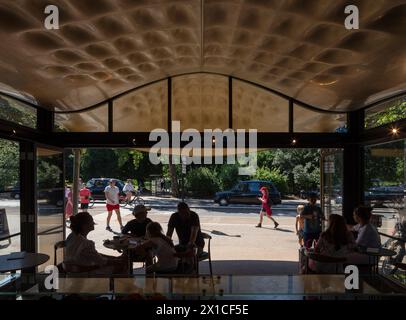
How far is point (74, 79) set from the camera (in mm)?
4957

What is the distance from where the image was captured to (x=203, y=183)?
2667cm

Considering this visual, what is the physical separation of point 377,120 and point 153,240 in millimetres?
4080

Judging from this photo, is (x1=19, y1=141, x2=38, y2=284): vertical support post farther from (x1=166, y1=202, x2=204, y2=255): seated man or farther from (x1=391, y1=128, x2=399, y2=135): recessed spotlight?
(x1=391, y1=128, x2=399, y2=135): recessed spotlight

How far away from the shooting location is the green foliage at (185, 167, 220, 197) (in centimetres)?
2656

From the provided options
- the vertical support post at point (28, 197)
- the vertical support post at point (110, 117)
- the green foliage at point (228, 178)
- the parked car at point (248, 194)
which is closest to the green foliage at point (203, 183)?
the green foliage at point (228, 178)

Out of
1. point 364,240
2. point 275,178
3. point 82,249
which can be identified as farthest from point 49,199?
point 275,178

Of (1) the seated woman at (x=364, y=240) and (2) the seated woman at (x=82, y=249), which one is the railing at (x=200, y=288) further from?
(1) the seated woman at (x=364, y=240)

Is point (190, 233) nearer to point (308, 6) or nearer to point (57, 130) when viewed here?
point (57, 130)

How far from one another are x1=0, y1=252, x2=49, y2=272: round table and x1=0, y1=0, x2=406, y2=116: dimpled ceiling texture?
6.90 feet

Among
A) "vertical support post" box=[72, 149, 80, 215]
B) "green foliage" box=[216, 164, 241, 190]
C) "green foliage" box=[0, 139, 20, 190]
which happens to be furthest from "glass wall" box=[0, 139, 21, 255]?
"green foliage" box=[216, 164, 241, 190]

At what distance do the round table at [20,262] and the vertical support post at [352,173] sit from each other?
5.21 m

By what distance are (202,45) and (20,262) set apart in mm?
3330

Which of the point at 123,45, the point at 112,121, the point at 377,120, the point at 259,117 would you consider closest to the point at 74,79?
the point at 123,45

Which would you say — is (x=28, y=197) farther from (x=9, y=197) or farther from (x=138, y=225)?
(x=138, y=225)
